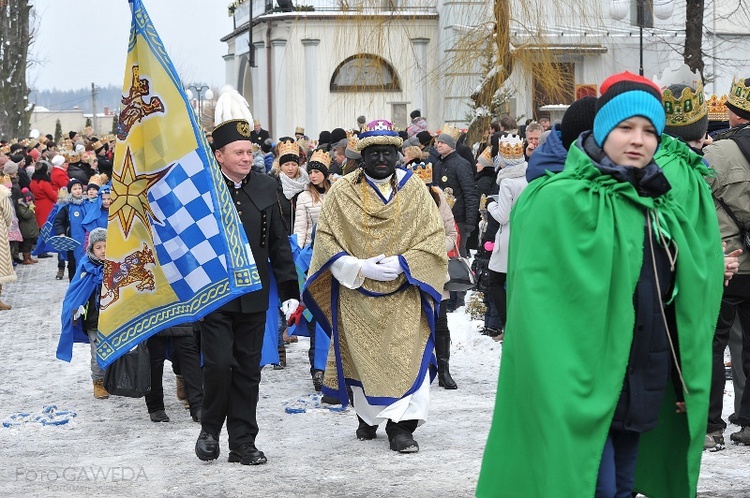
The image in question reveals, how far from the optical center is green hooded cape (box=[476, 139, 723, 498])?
14.7ft

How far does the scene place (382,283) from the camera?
7.98 m

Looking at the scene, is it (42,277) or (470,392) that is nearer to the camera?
(470,392)

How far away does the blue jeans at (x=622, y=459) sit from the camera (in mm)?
4629

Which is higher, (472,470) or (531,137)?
(531,137)

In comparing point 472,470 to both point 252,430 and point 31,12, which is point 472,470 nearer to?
point 252,430

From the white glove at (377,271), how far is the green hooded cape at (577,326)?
3.06 meters

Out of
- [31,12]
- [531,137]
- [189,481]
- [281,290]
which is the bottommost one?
[189,481]

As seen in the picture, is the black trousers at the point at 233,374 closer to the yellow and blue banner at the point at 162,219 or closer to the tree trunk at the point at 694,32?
the yellow and blue banner at the point at 162,219

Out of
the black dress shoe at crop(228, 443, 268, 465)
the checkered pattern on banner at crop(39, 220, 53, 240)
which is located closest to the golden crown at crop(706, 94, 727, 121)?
the black dress shoe at crop(228, 443, 268, 465)

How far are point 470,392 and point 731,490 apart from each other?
350 centimetres

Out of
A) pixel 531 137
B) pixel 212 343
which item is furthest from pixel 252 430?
pixel 531 137

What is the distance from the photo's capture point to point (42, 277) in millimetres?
20609

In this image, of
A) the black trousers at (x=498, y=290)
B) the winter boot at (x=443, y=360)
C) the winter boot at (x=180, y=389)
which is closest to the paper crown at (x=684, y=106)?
the winter boot at (x=443, y=360)

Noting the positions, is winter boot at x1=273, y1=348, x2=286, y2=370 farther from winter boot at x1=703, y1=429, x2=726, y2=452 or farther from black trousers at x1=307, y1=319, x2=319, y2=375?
winter boot at x1=703, y1=429, x2=726, y2=452
